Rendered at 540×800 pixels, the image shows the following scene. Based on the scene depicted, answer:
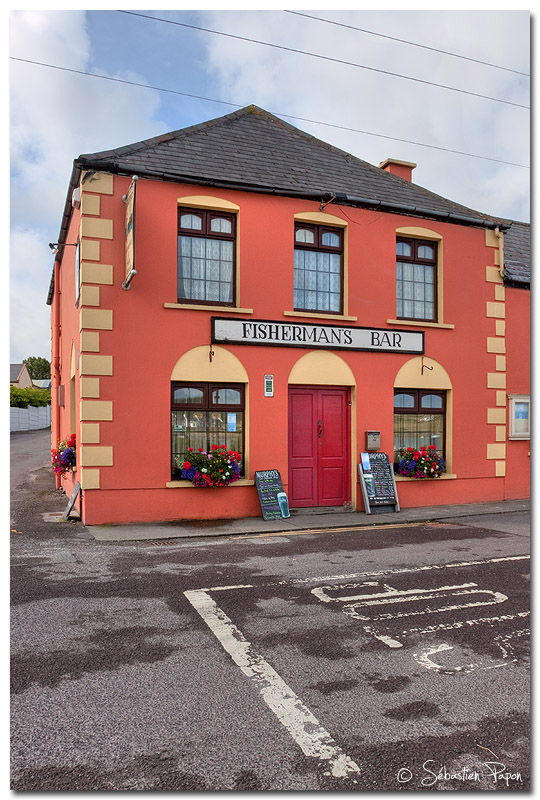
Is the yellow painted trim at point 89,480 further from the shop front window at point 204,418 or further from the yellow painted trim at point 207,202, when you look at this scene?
the yellow painted trim at point 207,202

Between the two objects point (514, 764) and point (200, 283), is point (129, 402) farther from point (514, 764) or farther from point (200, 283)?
point (514, 764)

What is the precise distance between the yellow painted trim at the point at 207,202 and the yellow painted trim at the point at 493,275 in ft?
20.1

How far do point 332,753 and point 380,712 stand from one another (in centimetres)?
58

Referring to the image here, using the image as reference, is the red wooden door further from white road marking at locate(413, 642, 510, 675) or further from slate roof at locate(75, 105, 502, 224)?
white road marking at locate(413, 642, 510, 675)

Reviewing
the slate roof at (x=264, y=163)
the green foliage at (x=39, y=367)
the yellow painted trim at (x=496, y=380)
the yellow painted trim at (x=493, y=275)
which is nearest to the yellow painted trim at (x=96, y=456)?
the slate roof at (x=264, y=163)

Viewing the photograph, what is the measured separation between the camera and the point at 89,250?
1026cm

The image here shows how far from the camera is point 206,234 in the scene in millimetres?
11180

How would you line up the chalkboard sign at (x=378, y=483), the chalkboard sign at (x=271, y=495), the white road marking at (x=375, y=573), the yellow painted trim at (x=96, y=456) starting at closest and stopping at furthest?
the white road marking at (x=375, y=573), the yellow painted trim at (x=96, y=456), the chalkboard sign at (x=271, y=495), the chalkboard sign at (x=378, y=483)

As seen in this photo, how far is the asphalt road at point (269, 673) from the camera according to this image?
3066 mm

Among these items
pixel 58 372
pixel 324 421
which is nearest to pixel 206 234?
pixel 324 421

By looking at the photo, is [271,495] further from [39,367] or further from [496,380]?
[39,367]

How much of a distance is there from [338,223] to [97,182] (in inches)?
186

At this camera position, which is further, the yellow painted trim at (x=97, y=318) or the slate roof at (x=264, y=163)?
the slate roof at (x=264, y=163)

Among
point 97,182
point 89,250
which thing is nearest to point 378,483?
point 89,250
